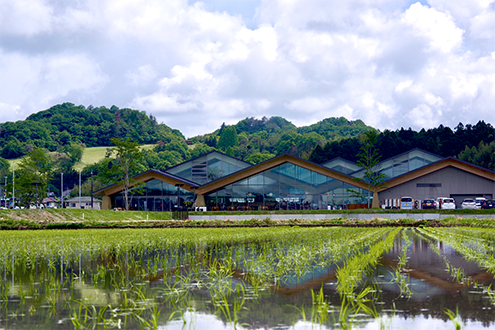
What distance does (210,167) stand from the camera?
58.2m

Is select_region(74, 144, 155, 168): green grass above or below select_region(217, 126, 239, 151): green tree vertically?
below

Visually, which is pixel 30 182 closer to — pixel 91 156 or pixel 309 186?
pixel 309 186

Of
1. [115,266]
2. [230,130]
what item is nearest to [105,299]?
[115,266]

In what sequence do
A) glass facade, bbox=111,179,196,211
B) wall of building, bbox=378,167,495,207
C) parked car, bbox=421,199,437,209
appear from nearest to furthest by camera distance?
parked car, bbox=421,199,437,209, wall of building, bbox=378,167,495,207, glass facade, bbox=111,179,196,211

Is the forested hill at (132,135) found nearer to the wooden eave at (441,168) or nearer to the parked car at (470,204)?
the wooden eave at (441,168)

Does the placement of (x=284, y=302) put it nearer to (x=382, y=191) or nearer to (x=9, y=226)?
(x=9, y=226)

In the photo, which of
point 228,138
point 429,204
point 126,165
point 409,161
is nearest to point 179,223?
point 126,165

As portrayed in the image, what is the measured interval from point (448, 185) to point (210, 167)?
26.0 m

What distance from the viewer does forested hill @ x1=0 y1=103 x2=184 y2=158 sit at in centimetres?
13575

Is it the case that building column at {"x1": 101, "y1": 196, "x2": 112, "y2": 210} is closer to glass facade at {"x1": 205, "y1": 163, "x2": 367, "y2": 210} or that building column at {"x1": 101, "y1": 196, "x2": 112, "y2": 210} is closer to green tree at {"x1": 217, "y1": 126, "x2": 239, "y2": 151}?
glass facade at {"x1": 205, "y1": 163, "x2": 367, "y2": 210}

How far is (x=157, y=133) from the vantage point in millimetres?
160500

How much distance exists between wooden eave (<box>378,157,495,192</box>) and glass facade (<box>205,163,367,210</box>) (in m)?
4.15

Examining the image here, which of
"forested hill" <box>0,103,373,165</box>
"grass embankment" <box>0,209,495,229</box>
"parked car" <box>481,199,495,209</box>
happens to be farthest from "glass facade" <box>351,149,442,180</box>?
"forested hill" <box>0,103,373,165</box>

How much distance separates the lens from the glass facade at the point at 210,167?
57938 millimetres
